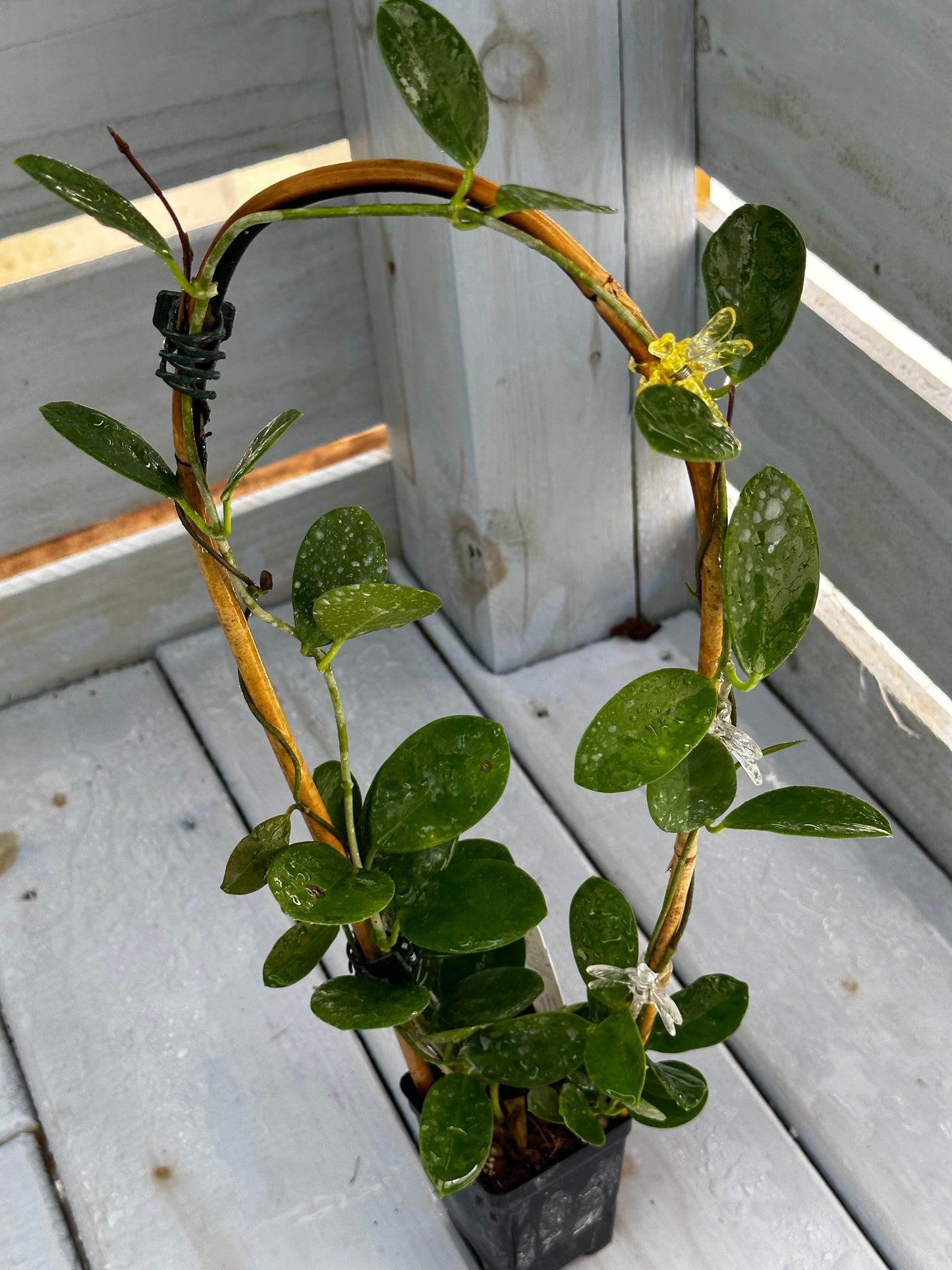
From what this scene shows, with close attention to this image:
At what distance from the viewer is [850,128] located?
2.37ft

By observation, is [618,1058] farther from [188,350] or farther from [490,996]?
[188,350]

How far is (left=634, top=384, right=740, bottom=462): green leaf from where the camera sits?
361mm

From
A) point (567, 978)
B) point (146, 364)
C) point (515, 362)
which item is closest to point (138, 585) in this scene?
point (146, 364)

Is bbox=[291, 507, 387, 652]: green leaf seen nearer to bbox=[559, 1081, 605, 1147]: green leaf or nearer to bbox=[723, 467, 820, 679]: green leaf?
bbox=[723, 467, 820, 679]: green leaf

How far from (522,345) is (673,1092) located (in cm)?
51

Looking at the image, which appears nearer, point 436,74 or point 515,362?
point 436,74

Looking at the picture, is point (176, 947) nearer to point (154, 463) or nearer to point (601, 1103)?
point (601, 1103)

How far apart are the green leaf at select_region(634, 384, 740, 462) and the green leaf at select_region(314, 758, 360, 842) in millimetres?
251

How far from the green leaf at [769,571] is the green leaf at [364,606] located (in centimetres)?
10

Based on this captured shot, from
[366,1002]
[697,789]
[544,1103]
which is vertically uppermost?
[697,789]

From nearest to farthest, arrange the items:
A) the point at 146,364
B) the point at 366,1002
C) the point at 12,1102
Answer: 1. the point at 366,1002
2. the point at 12,1102
3. the point at 146,364

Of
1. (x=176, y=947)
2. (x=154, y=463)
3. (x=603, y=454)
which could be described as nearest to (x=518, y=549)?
(x=603, y=454)

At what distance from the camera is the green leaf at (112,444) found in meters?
0.44

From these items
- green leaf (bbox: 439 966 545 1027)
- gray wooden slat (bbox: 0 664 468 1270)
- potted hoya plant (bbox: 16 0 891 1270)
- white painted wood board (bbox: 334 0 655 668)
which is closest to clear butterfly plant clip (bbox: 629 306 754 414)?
potted hoya plant (bbox: 16 0 891 1270)
